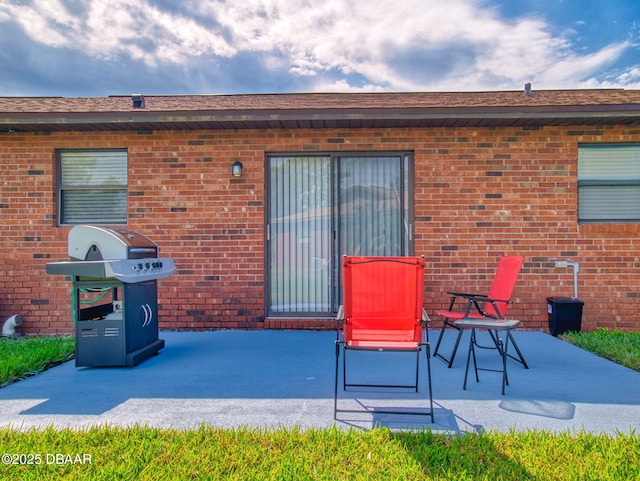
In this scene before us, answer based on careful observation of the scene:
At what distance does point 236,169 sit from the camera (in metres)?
6.16

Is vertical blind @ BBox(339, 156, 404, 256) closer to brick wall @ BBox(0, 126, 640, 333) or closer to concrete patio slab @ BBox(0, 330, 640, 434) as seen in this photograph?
brick wall @ BBox(0, 126, 640, 333)

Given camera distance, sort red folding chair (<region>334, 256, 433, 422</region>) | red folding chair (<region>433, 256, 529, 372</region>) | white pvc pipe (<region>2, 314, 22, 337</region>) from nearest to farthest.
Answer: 1. red folding chair (<region>334, 256, 433, 422</region>)
2. red folding chair (<region>433, 256, 529, 372</region>)
3. white pvc pipe (<region>2, 314, 22, 337</region>)

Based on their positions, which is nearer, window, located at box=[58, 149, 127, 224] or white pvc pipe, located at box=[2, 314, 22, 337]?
white pvc pipe, located at box=[2, 314, 22, 337]

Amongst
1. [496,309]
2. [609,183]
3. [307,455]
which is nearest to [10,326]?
[307,455]

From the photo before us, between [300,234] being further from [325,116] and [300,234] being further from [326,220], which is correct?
[325,116]

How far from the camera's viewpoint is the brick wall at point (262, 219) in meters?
6.11

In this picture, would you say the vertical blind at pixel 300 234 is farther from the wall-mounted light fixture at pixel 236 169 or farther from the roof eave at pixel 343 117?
the roof eave at pixel 343 117

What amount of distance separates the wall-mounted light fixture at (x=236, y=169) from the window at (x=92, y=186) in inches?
61.3

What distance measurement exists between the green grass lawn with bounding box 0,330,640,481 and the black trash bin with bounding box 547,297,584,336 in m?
3.32

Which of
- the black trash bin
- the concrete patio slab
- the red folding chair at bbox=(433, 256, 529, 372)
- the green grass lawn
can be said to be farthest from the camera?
the black trash bin

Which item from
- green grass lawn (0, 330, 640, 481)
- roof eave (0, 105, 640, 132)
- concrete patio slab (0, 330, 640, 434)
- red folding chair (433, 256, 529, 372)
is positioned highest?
roof eave (0, 105, 640, 132)

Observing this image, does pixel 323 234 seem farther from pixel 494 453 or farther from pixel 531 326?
pixel 494 453

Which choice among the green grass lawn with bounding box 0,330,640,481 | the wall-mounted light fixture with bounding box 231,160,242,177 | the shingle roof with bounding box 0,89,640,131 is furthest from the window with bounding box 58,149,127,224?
the green grass lawn with bounding box 0,330,640,481

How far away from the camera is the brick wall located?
20.0ft
